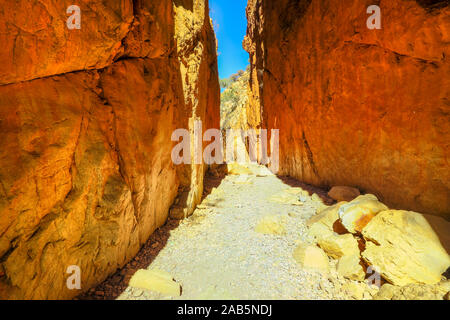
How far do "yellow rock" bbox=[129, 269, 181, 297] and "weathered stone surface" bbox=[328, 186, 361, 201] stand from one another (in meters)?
4.43

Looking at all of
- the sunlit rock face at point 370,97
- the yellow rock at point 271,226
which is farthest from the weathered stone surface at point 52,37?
the sunlit rock face at point 370,97

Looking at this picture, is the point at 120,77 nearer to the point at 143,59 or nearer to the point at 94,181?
the point at 143,59

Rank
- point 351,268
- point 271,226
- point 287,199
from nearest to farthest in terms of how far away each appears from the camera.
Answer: point 351,268
point 271,226
point 287,199

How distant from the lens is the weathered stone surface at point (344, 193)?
5.00m

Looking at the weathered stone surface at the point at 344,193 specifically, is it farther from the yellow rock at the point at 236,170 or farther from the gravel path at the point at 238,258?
the yellow rock at the point at 236,170

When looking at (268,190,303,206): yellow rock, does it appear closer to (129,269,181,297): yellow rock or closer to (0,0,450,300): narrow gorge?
(0,0,450,300): narrow gorge

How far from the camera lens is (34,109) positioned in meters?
2.04

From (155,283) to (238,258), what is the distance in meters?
1.42

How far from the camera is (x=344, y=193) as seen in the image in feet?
16.9

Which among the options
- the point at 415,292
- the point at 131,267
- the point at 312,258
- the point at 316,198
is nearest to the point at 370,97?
the point at 316,198

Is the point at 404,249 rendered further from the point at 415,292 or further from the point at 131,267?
the point at 131,267

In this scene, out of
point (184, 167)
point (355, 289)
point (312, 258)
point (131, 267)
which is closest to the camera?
point (355, 289)

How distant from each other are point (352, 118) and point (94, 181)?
5895 millimetres

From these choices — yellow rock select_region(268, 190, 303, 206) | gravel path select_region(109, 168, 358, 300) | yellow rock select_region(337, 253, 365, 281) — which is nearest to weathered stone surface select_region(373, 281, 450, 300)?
yellow rock select_region(337, 253, 365, 281)
